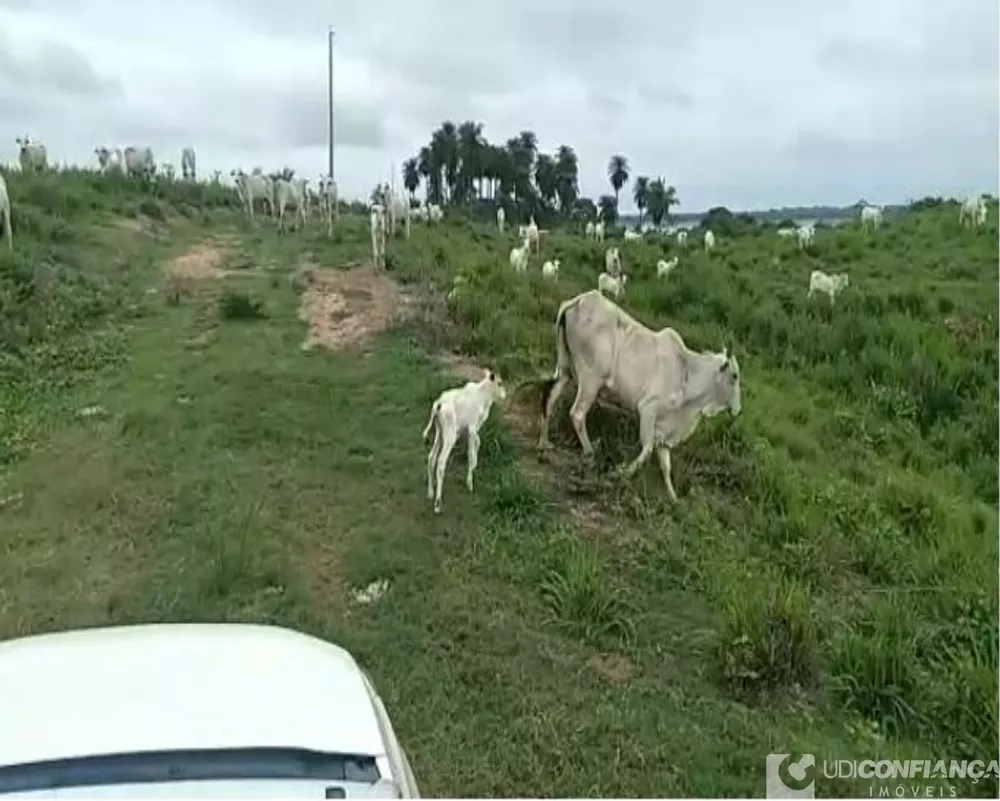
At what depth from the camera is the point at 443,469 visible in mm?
7340

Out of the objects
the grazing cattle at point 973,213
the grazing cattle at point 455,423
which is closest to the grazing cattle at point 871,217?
the grazing cattle at point 973,213

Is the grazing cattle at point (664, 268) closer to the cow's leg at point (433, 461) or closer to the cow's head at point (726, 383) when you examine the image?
the cow's head at point (726, 383)

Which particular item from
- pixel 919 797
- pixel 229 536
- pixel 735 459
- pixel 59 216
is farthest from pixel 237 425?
pixel 59 216

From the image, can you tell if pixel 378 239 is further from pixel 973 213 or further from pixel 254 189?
pixel 973 213

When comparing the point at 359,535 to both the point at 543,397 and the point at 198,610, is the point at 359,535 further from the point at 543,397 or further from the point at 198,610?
the point at 543,397

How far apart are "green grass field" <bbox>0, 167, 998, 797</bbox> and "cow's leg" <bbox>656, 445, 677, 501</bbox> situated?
2.7 inches

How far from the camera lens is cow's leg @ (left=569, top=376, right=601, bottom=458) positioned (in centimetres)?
832

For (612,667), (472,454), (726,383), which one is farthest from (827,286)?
(612,667)

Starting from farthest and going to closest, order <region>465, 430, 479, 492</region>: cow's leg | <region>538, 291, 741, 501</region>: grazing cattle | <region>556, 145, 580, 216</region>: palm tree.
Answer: <region>556, 145, 580, 216</region>: palm tree, <region>538, 291, 741, 501</region>: grazing cattle, <region>465, 430, 479, 492</region>: cow's leg

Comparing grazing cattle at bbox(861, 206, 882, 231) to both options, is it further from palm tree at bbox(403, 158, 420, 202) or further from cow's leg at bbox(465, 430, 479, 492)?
cow's leg at bbox(465, 430, 479, 492)

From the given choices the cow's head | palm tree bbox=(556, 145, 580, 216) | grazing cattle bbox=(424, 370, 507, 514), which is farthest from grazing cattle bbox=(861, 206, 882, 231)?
grazing cattle bbox=(424, 370, 507, 514)

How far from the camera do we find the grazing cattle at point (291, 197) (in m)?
20.8

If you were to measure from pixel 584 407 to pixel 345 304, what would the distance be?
14.7ft

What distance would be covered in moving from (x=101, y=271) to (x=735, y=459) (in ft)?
28.7
